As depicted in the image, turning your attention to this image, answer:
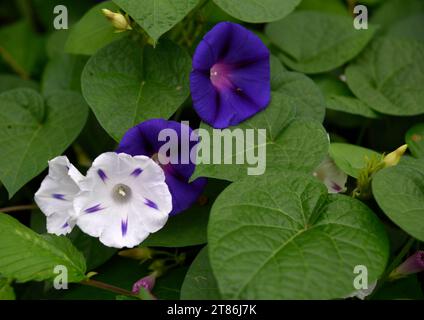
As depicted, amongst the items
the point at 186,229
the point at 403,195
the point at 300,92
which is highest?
the point at 300,92

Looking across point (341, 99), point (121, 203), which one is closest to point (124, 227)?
point (121, 203)

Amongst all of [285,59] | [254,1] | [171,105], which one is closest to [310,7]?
[285,59]

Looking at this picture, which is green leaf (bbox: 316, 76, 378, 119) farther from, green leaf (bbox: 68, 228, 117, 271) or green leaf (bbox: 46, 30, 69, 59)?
green leaf (bbox: 46, 30, 69, 59)

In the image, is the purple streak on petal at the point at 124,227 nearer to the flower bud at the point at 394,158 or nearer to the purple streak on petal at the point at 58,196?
the purple streak on petal at the point at 58,196

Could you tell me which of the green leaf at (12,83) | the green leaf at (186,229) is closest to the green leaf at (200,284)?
the green leaf at (186,229)

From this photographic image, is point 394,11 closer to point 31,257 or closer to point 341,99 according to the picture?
point 341,99

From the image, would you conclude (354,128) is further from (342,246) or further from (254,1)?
(342,246)

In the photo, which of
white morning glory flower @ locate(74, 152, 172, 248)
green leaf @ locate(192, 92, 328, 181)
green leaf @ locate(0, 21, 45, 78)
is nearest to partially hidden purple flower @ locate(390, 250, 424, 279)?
green leaf @ locate(192, 92, 328, 181)
